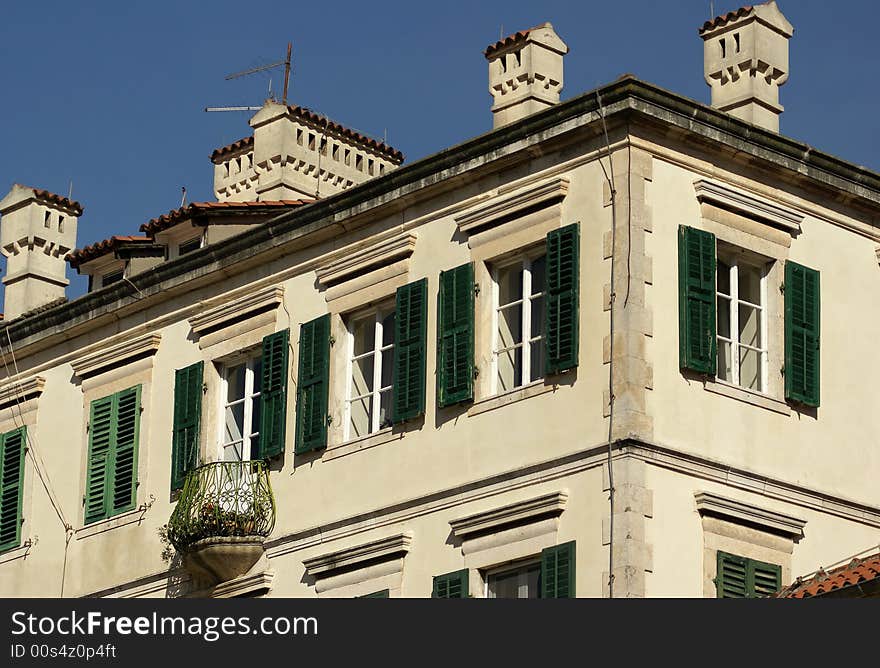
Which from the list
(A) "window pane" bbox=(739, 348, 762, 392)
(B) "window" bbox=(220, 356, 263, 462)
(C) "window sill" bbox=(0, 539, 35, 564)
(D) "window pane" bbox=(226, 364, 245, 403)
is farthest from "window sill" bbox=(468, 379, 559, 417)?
(C) "window sill" bbox=(0, 539, 35, 564)

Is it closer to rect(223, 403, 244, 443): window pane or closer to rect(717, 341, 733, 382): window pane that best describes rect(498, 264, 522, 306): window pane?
rect(717, 341, 733, 382): window pane

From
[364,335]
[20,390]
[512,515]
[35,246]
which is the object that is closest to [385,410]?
[364,335]

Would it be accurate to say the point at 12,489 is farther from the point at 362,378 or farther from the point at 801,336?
the point at 801,336

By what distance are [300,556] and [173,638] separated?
29.9 feet

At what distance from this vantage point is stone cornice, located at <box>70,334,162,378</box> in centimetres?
3675

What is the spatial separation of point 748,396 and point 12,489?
11.5 metres

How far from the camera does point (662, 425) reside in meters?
30.5

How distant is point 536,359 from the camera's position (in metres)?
31.8

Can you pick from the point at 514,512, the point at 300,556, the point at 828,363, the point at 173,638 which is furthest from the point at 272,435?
the point at 173,638

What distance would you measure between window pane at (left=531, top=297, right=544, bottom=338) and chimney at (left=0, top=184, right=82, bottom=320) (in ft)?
35.5

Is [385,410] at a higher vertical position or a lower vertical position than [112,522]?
higher

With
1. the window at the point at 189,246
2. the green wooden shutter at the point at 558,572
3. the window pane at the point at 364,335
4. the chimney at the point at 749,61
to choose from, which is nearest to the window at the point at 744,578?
the green wooden shutter at the point at 558,572

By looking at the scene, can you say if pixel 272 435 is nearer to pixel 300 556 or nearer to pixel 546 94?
pixel 300 556

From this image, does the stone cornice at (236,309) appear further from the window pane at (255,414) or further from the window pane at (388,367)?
the window pane at (388,367)
